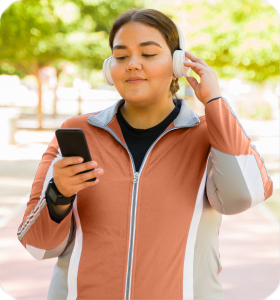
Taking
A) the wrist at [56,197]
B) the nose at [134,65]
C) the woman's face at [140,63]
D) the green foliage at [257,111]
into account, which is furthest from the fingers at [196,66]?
the green foliage at [257,111]

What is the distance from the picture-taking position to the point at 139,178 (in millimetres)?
1797

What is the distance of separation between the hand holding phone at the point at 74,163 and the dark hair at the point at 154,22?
0.71 metres

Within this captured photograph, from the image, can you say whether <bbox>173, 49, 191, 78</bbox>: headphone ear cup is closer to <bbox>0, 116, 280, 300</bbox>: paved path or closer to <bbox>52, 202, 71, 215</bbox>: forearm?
<bbox>52, 202, 71, 215</bbox>: forearm

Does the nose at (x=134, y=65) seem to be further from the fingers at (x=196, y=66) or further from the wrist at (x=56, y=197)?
the wrist at (x=56, y=197)

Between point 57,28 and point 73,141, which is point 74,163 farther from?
point 57,28

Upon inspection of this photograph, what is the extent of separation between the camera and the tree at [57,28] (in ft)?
45.0

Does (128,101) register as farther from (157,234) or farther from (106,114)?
(157,234)

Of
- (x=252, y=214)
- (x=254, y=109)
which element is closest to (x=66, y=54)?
(x=252, y=214)

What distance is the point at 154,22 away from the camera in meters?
1.95

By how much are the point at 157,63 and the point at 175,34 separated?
24 centimetres

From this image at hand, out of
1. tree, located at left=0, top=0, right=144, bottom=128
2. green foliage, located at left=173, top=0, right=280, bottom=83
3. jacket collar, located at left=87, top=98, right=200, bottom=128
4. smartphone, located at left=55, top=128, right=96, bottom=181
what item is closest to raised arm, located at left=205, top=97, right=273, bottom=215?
jacket collar, located at left=87, top=98, right=200, bottom=128

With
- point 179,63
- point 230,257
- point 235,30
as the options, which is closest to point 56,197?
point 179,63

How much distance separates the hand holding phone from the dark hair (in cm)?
71

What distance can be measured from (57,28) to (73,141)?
48.9 ft
